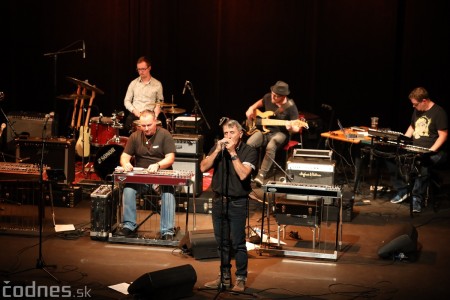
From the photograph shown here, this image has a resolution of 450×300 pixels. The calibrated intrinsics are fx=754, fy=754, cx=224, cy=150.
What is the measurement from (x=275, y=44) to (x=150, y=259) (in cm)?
638

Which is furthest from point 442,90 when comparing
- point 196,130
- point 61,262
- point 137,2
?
point 61,262

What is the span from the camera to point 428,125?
11.0 meters

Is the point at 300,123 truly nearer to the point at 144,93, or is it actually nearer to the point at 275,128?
the point at 275,128

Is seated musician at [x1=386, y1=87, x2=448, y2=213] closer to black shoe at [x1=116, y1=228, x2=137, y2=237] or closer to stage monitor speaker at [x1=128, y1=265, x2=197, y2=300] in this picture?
black shoe at [x1=116, y1=228, x2=137, y2=237]

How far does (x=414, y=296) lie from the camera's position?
7.80m

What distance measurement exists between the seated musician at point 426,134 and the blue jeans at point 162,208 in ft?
12.0

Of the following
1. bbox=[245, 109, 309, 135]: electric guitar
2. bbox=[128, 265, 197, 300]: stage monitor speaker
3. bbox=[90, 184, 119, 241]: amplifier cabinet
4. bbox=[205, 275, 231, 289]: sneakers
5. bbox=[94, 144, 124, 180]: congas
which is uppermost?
bbox=[245, 109, 309, 135]: electric guitar

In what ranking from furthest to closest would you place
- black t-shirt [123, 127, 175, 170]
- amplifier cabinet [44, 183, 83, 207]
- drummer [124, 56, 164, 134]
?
drummer [124, 56, 164, 134], amplifier cabinet [44, 183, 83, 207], black t-shirt [123, 127, 175, 170]

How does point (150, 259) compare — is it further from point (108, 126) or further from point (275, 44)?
point (275, 44)

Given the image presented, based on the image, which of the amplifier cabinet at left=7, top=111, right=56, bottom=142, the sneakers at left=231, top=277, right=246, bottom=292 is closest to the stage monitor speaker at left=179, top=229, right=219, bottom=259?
the sneakers at left=231, top=277, right=246, bottom=292

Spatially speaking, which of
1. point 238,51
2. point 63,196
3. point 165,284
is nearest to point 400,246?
point 165,284

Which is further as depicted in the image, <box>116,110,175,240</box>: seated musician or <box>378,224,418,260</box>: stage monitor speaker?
<box>116,110,175,240</box>: seated musician

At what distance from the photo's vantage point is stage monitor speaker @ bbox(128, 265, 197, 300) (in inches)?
279

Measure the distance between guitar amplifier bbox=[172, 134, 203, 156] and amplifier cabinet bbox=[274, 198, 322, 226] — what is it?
6.98ft
